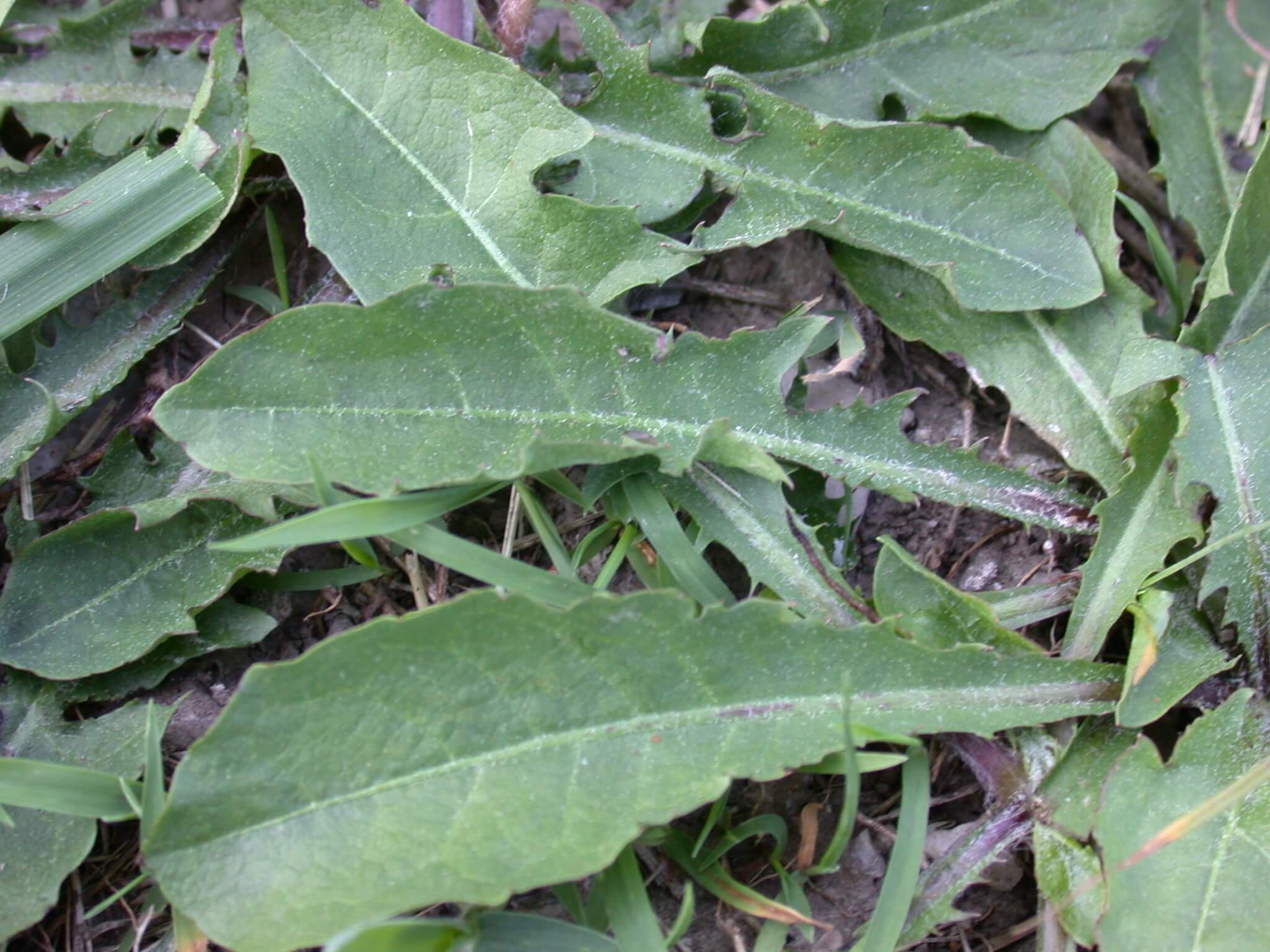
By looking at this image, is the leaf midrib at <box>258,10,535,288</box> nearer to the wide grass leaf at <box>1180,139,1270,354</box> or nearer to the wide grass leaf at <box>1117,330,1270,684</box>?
the wide grass leaf at <box>1117,330,1270,684</box>

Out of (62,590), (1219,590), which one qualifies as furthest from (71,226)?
(1219,590)

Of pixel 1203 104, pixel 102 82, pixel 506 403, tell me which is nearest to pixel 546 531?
pixel 506 403

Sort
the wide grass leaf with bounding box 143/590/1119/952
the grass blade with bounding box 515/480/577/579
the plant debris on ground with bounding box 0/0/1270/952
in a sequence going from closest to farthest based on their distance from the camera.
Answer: the wide grass leaf with bounding box 143/590/1119/952, the plant debris on ground with bounding box 0/0/1270/952, the grass blade with bounding box 515/480/577/579

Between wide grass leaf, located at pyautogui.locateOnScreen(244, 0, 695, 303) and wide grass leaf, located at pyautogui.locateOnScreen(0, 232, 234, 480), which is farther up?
wide grass leaf, located at pyautogui.locateOnScreen(244, 0, 695, 303)

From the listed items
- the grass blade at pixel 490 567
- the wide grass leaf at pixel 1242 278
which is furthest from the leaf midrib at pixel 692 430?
the wide grass leaf at pixel 1242 278

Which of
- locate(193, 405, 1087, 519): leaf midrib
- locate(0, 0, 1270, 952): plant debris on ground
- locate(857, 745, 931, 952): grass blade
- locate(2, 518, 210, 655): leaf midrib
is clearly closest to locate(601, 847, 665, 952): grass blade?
locate(0, 0, 1270, 952): plant debris on ground

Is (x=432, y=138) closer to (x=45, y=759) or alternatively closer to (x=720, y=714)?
(x=720, y=714)

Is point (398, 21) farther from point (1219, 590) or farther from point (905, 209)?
point (1219, 590)
